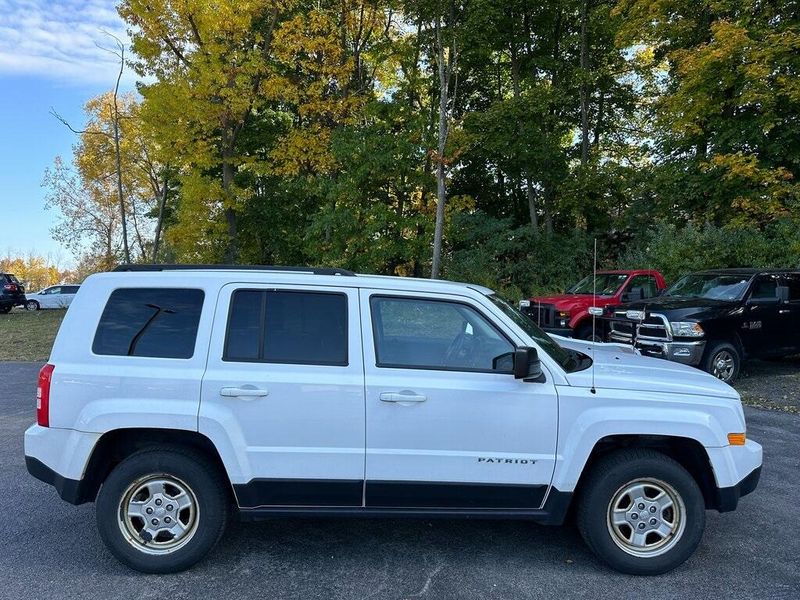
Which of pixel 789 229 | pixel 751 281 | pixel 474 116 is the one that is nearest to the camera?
pixel 751 281

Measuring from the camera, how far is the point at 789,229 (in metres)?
13.1

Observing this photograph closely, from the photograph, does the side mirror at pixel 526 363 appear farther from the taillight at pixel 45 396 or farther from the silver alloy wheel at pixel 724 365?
the silver alloy wheel at pixel 724 365

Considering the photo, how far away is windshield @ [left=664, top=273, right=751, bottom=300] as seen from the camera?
9.05 m

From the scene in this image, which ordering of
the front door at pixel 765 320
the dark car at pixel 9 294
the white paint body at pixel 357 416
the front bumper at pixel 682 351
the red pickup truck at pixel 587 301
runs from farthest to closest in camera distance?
the dark car at pixel 9 294 < the red pickup truck at pixel 587 301 < the front door at pixel 765 320 < the front bumper at pixel 682 351 < the white paint body at pixel 357 416

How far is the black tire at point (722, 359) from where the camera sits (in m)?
8.36

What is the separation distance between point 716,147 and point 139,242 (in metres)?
33.7

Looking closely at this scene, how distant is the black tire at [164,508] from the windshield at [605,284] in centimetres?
1032

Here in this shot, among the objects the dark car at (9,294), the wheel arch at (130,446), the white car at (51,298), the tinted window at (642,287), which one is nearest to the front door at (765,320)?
the tinted window at (642,287)

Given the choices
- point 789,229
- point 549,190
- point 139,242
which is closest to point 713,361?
point 789,229

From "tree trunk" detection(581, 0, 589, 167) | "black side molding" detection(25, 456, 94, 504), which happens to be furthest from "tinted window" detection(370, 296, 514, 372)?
"tree trunk" detection(581, 0, 589, 167)

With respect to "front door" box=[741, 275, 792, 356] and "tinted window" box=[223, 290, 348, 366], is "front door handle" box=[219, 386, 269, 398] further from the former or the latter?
"front door" box=[741, 275, 792, 356]

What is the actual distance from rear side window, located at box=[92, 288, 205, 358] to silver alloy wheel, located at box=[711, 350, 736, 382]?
8.14 m

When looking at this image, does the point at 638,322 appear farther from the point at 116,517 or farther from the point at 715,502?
the point at 116,517

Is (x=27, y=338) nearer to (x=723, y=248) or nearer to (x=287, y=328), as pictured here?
(x=287, y=328)
